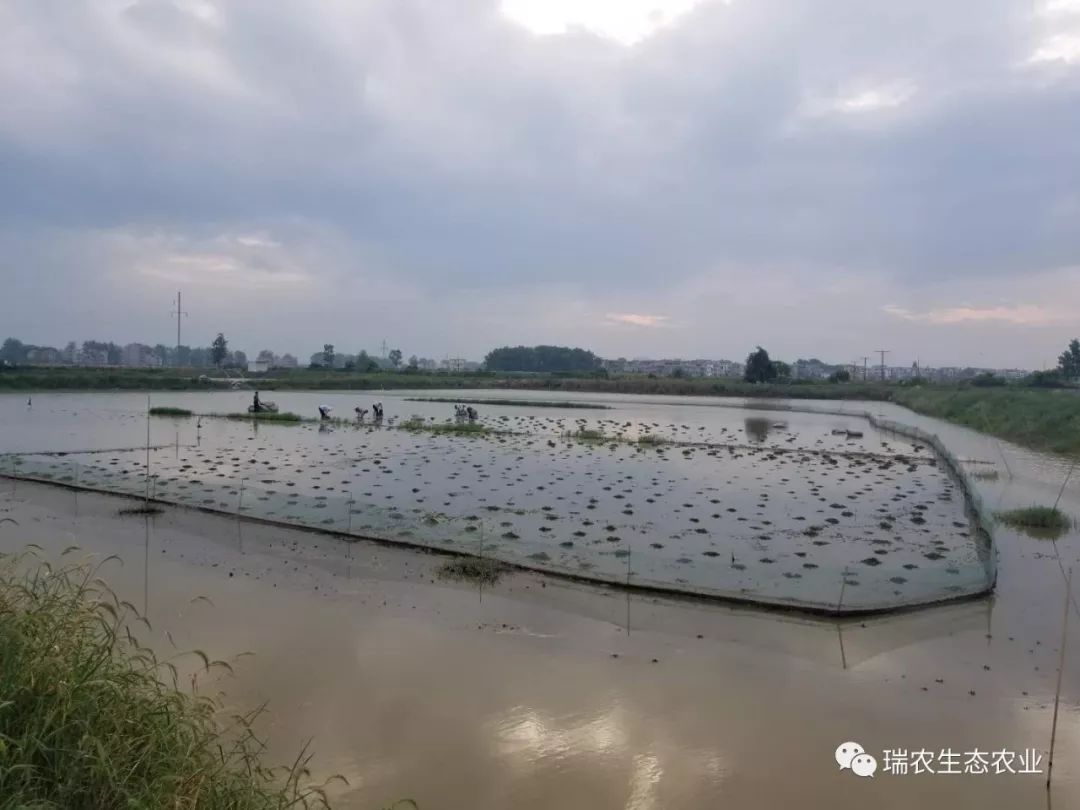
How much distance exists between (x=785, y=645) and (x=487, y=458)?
11934 millimetres

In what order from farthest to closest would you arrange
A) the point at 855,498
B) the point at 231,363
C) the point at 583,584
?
the point at 231,363
the point at 855,498
the point at 583,584

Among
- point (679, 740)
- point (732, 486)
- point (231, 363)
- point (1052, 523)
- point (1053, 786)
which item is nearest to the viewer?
point (1053, 786)

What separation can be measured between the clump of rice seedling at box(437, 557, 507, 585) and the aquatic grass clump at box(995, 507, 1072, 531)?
29.0 ft

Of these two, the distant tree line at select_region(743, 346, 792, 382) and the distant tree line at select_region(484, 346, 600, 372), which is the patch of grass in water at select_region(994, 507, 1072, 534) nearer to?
the distant tree line at select_region(743, 346, 792, 382)

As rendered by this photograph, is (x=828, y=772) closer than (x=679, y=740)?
Yes

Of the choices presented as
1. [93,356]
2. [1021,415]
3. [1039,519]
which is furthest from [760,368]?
[93,356]

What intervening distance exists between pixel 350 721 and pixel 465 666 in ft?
3.68

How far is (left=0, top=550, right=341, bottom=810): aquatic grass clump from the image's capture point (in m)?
2.39

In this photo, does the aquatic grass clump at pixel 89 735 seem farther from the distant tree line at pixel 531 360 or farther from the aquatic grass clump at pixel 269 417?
the distant tree line at pixel 531 360

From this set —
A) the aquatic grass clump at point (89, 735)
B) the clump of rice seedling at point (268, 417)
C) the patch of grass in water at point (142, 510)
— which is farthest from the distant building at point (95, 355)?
the aquatic grass clump at point (89, 735)

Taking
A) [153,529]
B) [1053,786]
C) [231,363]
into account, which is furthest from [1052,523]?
[231,363]

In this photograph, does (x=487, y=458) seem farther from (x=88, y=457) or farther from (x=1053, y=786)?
(x=1053, y=786)

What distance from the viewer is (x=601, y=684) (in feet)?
17.0

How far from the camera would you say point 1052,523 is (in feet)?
35.3
